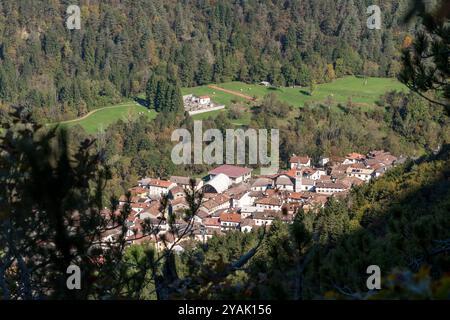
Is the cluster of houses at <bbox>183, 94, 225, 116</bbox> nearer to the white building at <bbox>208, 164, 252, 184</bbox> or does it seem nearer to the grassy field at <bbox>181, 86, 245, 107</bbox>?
the grassy field at <bbox>181, 86, 245, 107</bbox>

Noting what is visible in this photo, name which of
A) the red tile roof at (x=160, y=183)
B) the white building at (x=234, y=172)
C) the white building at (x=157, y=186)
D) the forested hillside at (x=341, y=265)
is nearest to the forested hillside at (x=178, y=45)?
the white building at (x=157, y=186)

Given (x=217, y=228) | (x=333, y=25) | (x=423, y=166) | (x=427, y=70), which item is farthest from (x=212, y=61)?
(x=427, y=70)

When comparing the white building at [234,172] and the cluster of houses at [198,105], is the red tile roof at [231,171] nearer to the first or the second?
the white building at [234,172]

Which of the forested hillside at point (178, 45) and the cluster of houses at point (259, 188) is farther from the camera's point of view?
the forested hillside at point (178, 45)

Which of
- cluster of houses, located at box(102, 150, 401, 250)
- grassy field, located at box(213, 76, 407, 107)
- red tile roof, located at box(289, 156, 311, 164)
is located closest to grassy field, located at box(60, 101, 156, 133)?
grassy field, located at box(213, 76, 407, 107)

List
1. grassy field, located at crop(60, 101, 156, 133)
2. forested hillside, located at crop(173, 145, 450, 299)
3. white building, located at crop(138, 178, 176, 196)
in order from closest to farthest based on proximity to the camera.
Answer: forested hillside, located at crop(173, 145, 450, 299)
white building, located at crop(138, 178, 176, 196)
grassy field, located at crop(60, 101, 156, 133)
